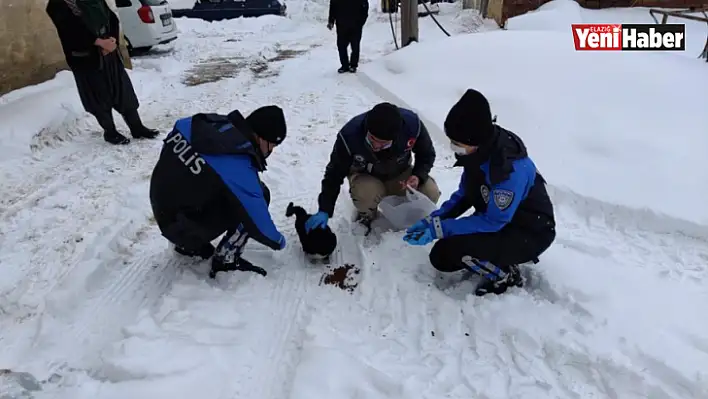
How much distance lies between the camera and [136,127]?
513 cm

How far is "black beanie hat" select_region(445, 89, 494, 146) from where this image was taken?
7.55 ft

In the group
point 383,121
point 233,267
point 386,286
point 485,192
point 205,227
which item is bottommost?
point 386,286

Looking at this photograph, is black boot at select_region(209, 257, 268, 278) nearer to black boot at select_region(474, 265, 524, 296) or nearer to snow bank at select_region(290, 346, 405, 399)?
snow bank at select_region(290, 346, 405, 399)

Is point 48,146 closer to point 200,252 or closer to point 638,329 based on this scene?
point 200,252

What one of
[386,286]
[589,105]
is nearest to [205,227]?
[386,286]

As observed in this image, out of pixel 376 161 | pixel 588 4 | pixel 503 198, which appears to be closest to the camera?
pixel 503 198

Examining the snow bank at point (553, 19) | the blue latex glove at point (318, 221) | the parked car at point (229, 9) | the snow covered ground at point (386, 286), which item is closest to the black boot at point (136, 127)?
the snow covered ground at point (386, 286)

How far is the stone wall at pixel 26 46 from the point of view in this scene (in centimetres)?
566

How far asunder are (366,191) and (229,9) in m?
A: 13.1

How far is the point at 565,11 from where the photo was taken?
10.1m

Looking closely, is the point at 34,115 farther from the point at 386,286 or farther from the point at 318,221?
the point at 386,286

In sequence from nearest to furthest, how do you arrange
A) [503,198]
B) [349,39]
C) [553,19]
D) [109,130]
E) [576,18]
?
[503,198] < [109,130] < [349,39] < [553,19] < [576,18]

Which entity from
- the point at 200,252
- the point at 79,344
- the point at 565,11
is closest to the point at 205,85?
the point at 200,252

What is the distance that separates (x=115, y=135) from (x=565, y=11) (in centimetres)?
875
